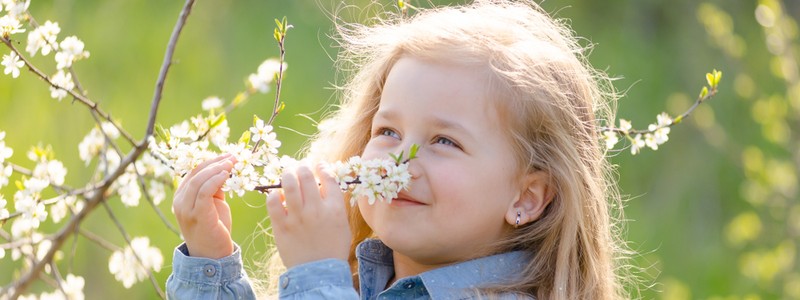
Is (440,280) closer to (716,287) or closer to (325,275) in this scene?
(325,275)

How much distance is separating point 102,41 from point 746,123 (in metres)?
2.94

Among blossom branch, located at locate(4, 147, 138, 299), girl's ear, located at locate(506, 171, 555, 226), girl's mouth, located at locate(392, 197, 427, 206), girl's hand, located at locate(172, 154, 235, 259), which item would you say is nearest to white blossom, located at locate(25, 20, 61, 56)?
blossom branch, located at locate(4, 147, 138, 299)

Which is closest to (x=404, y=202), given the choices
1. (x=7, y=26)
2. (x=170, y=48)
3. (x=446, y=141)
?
(x=446, y=141)

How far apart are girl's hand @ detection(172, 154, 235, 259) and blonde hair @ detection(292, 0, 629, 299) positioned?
1.26ft

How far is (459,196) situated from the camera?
68.2 inches

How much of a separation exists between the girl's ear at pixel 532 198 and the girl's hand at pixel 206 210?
478 mm

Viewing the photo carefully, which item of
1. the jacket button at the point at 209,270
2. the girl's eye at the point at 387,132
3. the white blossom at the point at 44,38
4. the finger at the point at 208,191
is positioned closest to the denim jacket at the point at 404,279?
the jacket button at the point at 209,270

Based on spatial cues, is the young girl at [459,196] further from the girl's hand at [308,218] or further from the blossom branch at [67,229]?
the blossom branch at [67,229]

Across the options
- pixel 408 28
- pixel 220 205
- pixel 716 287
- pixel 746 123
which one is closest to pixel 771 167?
pixel 716 287

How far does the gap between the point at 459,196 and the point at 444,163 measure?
59 millimetres

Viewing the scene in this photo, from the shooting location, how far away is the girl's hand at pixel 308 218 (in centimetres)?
158

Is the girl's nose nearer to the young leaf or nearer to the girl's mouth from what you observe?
the girl's mouth

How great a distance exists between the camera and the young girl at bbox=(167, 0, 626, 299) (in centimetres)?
162

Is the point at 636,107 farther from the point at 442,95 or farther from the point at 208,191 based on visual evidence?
the point at 208,191
